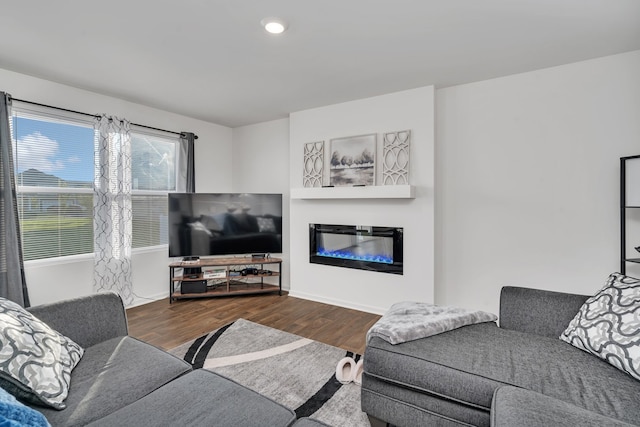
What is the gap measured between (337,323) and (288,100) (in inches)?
101

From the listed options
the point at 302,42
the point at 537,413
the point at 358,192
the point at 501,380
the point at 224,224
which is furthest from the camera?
the point at 224,224

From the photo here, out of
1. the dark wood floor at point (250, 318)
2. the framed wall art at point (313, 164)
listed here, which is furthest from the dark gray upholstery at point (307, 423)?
the framed wall art at point (313, 164)

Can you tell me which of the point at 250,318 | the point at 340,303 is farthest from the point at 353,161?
the point at 250,318

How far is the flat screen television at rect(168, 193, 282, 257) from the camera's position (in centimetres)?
403

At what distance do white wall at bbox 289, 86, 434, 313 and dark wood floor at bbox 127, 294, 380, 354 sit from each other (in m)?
0.24

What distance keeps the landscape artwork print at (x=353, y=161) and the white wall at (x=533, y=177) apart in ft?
2.38

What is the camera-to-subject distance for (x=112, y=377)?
55.9 inches

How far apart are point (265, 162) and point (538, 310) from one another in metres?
3.84

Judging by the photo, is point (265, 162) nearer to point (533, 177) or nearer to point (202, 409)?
point (533, 177)

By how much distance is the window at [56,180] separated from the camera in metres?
3.03

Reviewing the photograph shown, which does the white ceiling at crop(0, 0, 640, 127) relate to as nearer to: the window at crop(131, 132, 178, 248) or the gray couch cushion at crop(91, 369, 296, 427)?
the window at crop(131, 132, 178, 248)

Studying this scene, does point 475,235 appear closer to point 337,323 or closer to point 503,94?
point 503,94

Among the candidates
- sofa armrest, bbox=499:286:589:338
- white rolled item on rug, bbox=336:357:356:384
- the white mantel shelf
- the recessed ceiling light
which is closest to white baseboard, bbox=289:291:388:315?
the white mantel shelf

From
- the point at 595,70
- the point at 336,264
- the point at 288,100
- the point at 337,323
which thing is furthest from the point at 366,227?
the point at 595,70
